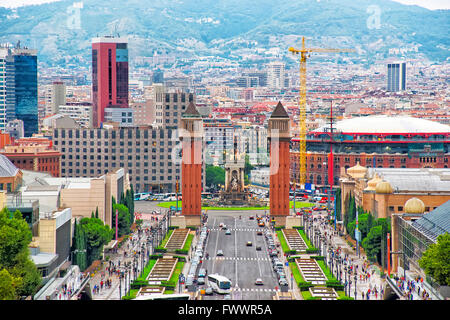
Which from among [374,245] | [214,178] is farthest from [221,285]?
[214,178]

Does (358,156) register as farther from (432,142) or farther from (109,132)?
(109,132)

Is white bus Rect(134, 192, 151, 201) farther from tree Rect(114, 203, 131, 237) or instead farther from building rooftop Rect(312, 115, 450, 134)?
tree Rect(114, 203, 131, 237)

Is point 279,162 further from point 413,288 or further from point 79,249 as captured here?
point 413,288

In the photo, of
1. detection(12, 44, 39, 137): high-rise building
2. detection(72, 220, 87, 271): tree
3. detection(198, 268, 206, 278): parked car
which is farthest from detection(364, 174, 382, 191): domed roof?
detection(12, 44, 39, 137): high-rise building

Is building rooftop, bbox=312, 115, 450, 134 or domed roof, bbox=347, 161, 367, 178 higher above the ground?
building rooftop, bbox=312, 115, 450, 134

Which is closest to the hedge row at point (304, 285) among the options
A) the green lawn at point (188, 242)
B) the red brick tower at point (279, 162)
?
the green lawn at point (188, 242)
